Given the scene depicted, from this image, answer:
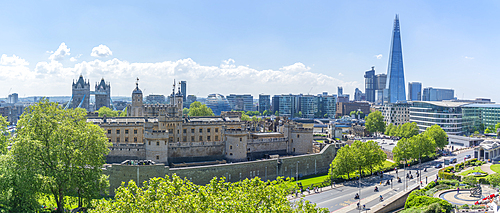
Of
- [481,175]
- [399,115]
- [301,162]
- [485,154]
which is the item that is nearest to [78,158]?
[301,162]

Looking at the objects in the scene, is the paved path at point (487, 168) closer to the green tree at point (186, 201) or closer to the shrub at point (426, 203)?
the shrub at point (426, 203)

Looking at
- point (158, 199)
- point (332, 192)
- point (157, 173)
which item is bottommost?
point (332, 192)

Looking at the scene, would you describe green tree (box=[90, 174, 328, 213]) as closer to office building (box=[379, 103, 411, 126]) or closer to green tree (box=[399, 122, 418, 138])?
green tree (box=[399, 122, 418, 138])

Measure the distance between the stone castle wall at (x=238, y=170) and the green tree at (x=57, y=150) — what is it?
7.57 meters

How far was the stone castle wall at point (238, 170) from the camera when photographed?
58.3m

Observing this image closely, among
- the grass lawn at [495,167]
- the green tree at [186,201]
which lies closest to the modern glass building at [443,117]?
the grass lawn at [495,167]

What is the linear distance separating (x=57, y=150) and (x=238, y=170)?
32307 millimetres

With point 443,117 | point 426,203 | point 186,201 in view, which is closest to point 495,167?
point 426,203

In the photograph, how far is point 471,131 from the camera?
15512 centimetres

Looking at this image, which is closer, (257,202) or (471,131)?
(257,202)

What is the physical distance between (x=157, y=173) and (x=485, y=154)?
85.1 metres

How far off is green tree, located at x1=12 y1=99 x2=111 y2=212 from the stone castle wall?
24.8 ft

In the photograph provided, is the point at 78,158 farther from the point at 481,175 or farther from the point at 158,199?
the point at 481,175

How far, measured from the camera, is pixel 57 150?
46.1 m
